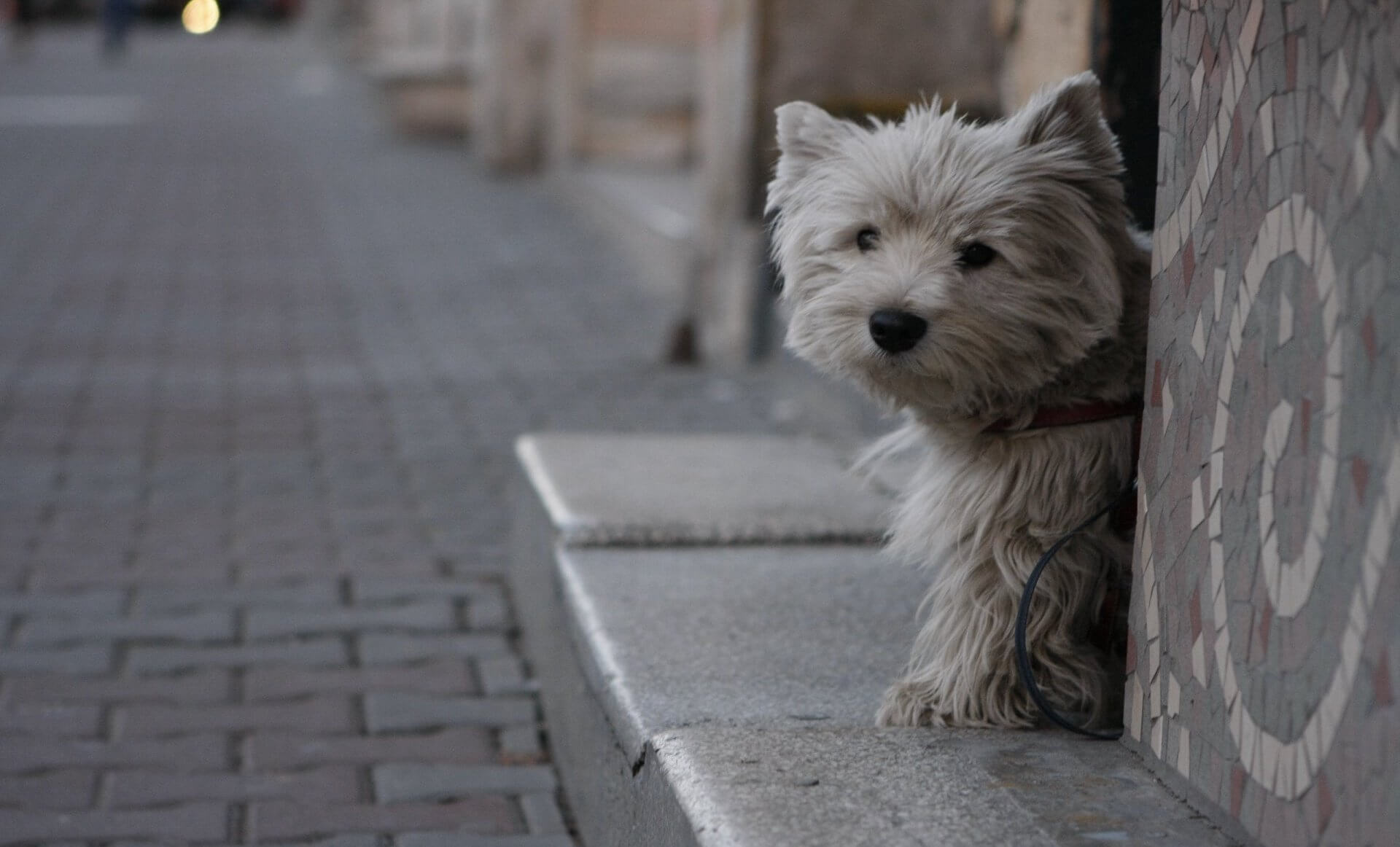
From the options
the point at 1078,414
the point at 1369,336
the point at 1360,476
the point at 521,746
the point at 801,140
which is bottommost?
the point at 521,746

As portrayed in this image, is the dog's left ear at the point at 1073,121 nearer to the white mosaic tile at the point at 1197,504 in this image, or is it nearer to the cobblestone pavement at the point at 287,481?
the white mosaic tile at the point at 1197,504

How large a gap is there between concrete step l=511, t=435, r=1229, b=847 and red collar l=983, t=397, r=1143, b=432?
1.70ft

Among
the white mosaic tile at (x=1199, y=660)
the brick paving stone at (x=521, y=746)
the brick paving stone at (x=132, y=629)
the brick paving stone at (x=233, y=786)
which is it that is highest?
the white mosaic tile at (x=1199, y=660)

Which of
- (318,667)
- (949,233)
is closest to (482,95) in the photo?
(318,667)

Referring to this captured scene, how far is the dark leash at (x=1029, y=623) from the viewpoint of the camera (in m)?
2.63

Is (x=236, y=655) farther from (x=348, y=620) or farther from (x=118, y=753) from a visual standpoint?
(x=118, y=753)

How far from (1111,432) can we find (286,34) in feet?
148

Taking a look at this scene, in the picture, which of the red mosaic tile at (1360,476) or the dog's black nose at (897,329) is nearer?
the red mosaic tile at (1360,476)

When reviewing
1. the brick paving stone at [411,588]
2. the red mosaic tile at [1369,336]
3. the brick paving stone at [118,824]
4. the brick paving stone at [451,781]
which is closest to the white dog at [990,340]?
the red mosaic tile at [1369,336]

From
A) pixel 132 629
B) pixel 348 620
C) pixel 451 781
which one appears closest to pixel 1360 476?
pixel 451 781

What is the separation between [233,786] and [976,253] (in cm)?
200

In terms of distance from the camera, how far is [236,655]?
4301mm

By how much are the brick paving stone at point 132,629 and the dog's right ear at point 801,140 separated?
2.32 m

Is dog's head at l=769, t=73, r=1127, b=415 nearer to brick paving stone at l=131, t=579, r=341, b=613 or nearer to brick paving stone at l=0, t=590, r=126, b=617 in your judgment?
brick paving stone at l=131, t=579, r=341, b=613
